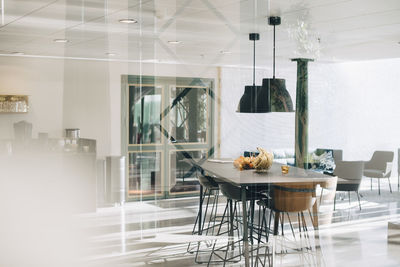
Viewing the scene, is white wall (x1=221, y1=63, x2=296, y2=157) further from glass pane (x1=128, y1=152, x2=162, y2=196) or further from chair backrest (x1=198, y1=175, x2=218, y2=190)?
glass pane (x1=128, y1=152, x2=162, y2=196)

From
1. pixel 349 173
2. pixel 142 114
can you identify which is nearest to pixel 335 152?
pixel 349 173

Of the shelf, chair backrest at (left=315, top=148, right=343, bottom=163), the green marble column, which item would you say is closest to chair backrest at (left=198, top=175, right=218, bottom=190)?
the green marble column

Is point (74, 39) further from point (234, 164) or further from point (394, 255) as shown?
point (394, 255)

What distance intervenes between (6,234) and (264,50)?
1.68 m

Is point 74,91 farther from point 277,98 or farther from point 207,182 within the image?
point 277,98

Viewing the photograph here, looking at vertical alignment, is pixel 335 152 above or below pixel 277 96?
below

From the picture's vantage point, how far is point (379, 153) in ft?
8.70

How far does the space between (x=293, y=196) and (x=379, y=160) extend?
1.60ft

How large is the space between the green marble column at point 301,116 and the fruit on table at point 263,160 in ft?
0.54

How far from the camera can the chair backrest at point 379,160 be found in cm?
261

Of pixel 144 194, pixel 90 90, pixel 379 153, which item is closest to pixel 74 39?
pixel 90 90

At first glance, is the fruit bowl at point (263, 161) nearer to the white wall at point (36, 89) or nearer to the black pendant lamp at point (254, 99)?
the black pendant lamp at point (254, 99)

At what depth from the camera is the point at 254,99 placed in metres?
2.81

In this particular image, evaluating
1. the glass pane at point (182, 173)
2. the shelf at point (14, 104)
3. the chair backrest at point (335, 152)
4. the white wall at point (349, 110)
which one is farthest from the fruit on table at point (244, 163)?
the shelf at point (14, 104)
